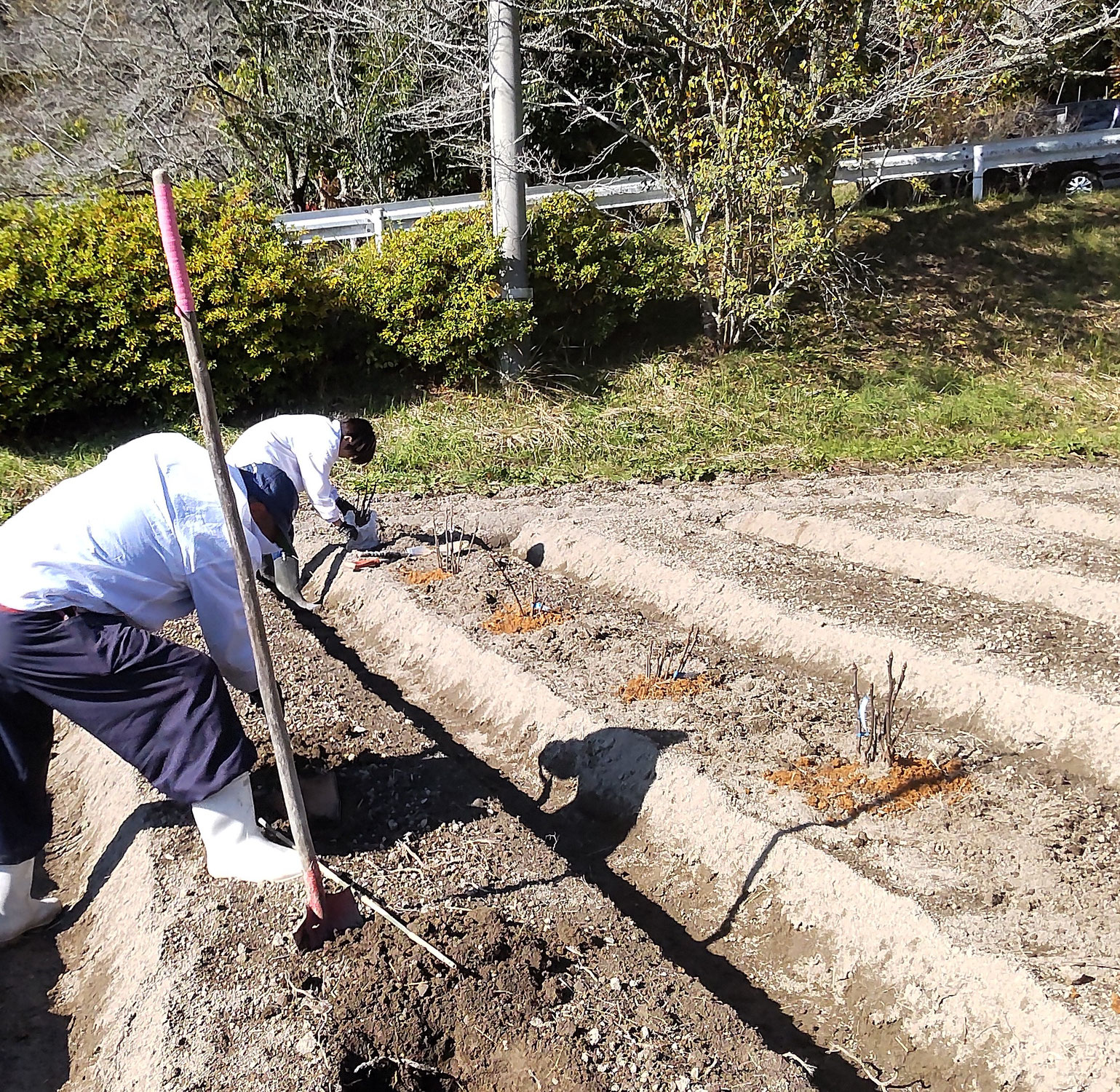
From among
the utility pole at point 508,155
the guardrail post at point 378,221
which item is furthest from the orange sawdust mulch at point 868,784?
the guardrail post at point 378,221

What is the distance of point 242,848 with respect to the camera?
3213mm

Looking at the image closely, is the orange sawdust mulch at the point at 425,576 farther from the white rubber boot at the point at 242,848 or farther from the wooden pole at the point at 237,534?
the wooden pole at the point at 237,534

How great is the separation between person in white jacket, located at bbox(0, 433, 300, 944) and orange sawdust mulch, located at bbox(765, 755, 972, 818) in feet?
6.93

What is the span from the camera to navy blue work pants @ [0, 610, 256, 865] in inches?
114

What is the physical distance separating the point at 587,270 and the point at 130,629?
A: 26.3ft

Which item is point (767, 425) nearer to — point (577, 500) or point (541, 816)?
point (577, 500)

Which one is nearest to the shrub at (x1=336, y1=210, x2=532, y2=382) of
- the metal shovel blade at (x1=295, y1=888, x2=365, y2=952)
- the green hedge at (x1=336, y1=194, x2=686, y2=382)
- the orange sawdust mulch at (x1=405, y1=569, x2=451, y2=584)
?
the green hedge at (x1=336, y1=194, x2=686, y2=382)

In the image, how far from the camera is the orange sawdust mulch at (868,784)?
3855mm

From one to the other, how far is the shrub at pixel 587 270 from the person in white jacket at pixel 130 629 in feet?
25.1

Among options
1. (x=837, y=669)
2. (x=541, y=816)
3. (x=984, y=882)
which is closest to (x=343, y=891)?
(x=541, y=816)

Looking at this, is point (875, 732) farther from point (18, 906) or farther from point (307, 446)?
point (307, 446)

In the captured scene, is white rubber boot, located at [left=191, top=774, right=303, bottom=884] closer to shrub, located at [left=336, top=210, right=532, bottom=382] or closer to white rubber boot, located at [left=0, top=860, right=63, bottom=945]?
white rubber boot, located at [left=0, top=860, right=63, bottom=945]

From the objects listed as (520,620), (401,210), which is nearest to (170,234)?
(520,620)

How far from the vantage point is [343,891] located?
3.03 m
